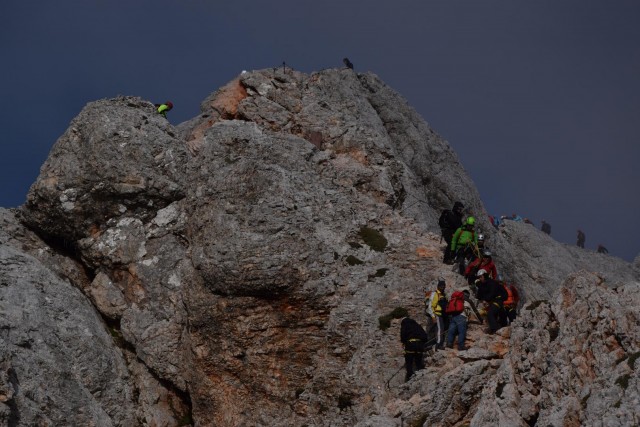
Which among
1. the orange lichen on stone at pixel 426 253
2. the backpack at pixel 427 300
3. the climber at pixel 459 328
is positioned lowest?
the climber at pixel 459 328

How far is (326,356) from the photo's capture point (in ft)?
130

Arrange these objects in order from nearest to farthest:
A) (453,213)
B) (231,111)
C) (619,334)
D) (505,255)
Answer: (619,334), (453,213), (231,111), (505,255)

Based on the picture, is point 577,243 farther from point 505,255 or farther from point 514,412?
point 514,412

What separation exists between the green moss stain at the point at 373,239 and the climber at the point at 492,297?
8.00 m

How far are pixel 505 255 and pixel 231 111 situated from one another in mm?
22388

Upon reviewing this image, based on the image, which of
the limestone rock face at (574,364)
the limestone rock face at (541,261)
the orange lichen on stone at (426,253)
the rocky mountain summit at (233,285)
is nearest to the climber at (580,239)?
the limestone rock face at (541,261)

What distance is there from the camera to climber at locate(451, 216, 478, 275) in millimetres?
40250

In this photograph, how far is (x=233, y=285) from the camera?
4100cm

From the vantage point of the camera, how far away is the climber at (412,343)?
3491cm

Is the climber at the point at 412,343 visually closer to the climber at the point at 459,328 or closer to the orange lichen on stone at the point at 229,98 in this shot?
the climber at the point at 459,328

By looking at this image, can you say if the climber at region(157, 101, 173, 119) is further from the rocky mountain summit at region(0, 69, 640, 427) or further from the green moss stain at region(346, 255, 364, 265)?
the green moss stain at region(346, 255, 364, 265)

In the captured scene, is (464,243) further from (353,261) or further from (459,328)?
(459,328)

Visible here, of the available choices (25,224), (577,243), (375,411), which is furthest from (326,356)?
(577,243)

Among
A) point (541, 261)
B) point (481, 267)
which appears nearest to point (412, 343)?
point (481, 267)
